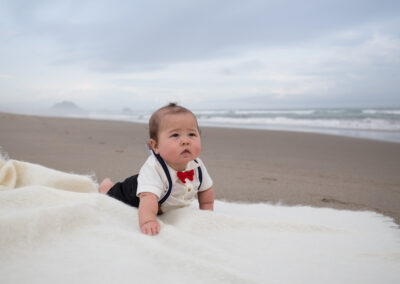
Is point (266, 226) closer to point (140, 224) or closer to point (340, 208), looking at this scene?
point (140, 224)

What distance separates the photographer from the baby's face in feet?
6.06

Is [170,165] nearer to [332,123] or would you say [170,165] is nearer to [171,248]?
[171,248]

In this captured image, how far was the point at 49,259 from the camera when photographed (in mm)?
1180

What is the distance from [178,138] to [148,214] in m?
0.48

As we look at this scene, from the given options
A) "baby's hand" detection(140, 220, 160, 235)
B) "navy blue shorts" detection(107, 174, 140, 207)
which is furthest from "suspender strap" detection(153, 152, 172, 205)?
"baby's hand" detection(140, 220, 160, 235)

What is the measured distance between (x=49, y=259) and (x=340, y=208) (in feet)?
7.59

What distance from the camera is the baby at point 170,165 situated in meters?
1.83

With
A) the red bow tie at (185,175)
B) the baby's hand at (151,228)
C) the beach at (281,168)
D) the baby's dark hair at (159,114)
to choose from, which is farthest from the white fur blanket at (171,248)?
the beach at (281,168)

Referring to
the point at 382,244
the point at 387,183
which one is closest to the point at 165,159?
the point at 382,244

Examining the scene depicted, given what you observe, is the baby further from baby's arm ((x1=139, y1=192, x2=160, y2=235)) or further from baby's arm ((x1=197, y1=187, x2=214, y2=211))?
baby's arm ((x1=197, y1=187, x2=214, y2=211))

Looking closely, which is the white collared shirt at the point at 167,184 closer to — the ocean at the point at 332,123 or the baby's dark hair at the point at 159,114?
the baby's dark hair at the point at 159,114

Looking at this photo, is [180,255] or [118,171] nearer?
[180,255]

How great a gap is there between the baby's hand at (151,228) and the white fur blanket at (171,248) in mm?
37

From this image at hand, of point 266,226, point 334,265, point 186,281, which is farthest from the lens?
point 266,226
